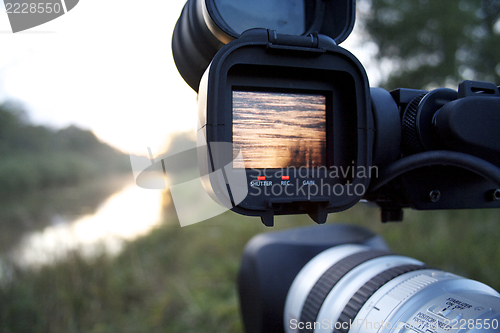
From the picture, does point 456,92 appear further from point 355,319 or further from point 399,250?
point 399,250

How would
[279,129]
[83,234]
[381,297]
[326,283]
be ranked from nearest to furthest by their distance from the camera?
[279,129] → [381,297] → [326,283] → [83,234]

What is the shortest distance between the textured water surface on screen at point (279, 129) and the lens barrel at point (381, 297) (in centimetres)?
34

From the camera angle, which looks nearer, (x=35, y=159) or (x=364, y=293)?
(x=364, y=293)

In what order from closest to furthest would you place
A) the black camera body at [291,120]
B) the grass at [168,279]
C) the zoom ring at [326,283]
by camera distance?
the black camera body at [291,120]
the zoom ring at [326,283]
the grass at [168,279]

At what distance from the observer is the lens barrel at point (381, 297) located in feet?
1.82

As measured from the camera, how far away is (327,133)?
0.63 metres

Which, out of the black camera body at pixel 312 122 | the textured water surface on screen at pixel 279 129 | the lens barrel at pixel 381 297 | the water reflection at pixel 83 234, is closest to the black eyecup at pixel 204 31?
the black camera body at pixel 312 122

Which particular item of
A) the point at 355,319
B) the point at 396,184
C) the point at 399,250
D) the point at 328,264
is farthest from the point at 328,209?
the point at 399,250

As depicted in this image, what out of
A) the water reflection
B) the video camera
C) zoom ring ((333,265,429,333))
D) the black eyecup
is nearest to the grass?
the water reflection

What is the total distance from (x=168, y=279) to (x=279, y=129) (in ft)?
7.97

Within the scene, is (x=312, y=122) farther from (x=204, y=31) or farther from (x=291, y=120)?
(x=204, y=31)

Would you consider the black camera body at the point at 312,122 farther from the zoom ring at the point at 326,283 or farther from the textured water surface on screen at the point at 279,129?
the zoom ring at the point at 326,283

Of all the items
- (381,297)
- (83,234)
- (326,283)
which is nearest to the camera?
(381,297)

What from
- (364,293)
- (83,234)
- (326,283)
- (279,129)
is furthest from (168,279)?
(279,129)
